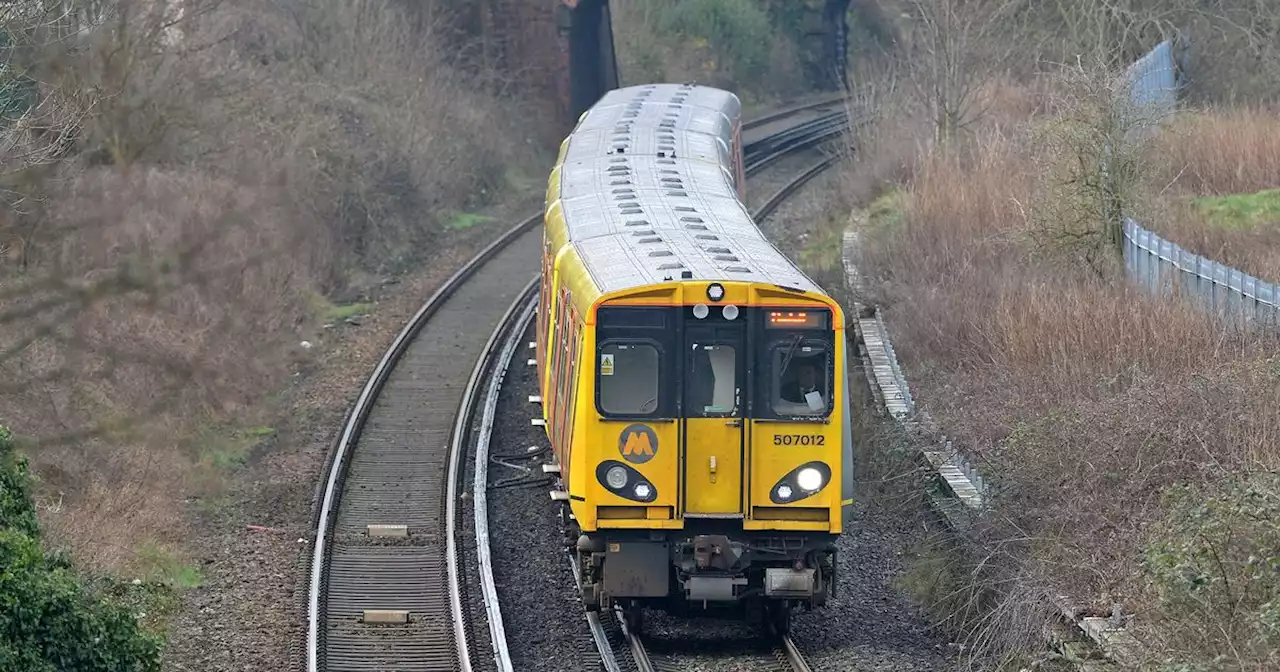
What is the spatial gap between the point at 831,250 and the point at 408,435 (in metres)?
10.9

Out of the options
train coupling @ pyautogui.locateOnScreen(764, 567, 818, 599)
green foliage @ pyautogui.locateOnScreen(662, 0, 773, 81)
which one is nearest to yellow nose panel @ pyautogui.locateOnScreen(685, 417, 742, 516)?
train coupling @ pyautogui.locateOnScreen(764, 567, 818, 599)

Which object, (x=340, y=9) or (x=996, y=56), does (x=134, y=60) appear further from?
(x=996, y=56)

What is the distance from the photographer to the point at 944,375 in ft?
56.1

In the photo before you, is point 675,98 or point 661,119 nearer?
point 661,119

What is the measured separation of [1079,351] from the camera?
1507 cm

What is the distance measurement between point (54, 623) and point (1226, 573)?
7167 millimetres

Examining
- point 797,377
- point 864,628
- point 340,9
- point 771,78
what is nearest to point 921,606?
point 864,628

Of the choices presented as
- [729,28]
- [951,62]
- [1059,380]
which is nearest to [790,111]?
[729,28]

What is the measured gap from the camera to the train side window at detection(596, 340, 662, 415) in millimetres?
11344

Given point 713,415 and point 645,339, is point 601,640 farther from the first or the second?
point 645,339

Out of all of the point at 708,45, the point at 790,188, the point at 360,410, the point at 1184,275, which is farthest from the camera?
the point at 708,45

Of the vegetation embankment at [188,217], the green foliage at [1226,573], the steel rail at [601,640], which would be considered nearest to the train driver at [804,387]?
the steel rail at [601,640]

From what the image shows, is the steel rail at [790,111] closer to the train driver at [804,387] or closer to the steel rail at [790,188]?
the steel rail at [790,188]

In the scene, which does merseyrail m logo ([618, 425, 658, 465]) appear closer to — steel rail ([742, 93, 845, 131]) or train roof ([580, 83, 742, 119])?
train roof ([580, 83, 742, 119])
